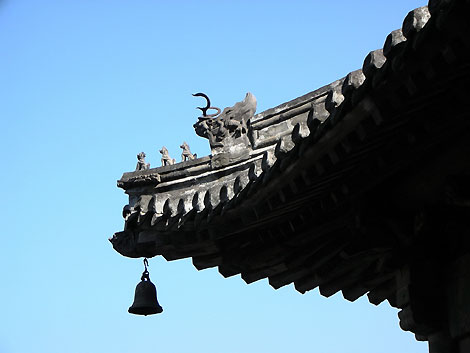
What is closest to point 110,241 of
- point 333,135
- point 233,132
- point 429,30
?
point 233,132

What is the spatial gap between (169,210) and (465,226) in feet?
10.2

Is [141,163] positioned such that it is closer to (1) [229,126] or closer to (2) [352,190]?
(1) [229,126]

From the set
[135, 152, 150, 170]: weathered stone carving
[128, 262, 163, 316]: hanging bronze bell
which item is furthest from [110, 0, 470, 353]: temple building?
[128, 262, 163, 316]: hanging bronze bell

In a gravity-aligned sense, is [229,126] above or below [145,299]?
above

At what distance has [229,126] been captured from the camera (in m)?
9.25

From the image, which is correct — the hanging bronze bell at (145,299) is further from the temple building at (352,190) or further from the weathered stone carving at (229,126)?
the weathered stone carving at (229,126)

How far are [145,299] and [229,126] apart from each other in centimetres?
227

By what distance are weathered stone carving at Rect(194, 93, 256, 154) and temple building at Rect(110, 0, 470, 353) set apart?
13 mm

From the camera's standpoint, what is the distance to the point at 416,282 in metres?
8.05

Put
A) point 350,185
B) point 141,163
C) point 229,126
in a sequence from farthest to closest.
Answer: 1. point 141,163
2. point 229,126
3. point 350,185

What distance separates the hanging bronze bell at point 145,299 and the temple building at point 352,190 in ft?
2.04

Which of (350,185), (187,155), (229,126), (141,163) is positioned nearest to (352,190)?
(350,185)

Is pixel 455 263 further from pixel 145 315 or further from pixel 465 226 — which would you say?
pixel 145 315

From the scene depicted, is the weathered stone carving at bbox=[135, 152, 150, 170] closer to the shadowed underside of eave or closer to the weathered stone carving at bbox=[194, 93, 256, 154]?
the shadowed underside of eave
